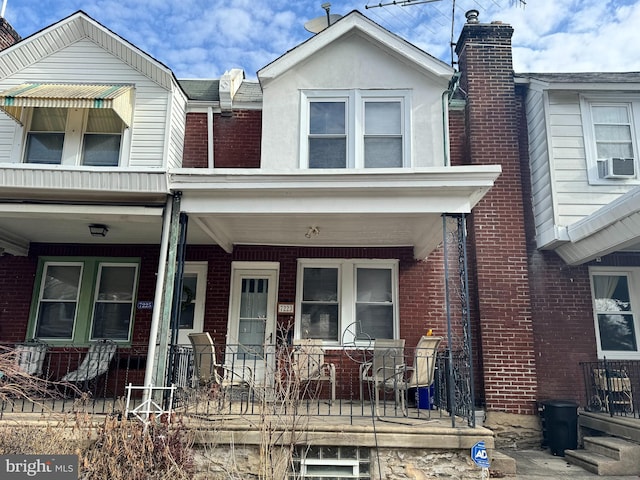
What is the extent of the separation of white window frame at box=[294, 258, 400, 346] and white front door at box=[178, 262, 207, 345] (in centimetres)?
171

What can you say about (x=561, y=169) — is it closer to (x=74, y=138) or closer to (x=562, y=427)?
(x=562, y=427)

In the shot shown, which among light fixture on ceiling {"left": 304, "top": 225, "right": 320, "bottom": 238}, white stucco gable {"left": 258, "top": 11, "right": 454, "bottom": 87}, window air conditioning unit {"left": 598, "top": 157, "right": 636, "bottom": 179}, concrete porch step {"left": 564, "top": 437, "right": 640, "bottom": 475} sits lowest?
concrete porch step {"left": 564, "top": 437, "right": 640, "bottom": 475}

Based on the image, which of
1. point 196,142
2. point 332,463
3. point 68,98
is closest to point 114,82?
point 68,98

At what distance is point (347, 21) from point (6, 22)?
6.83 metres

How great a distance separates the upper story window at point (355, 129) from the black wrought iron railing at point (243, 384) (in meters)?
3.06

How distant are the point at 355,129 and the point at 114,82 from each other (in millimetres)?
4128

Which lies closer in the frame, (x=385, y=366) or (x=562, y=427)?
(x=385, y=366)

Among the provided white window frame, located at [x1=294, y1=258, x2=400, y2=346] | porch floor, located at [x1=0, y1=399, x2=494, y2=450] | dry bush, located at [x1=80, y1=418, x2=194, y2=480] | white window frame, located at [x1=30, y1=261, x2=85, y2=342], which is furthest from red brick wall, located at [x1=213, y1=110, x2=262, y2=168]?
dry bush, located at [x1=80, y1=418, x2=194, y2=480]

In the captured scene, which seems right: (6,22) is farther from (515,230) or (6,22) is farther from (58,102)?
(515,230)

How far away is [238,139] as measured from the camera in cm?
926

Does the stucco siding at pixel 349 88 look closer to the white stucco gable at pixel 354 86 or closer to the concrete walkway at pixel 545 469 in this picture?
the white stucco gable at pixel 354 86

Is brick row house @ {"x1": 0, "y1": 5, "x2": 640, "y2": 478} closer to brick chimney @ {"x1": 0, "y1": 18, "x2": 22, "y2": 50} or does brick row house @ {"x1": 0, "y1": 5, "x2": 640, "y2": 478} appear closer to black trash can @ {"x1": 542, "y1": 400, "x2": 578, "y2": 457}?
black trash can @ {"x1": 542, "y1": 400, "x2": 578, "y2": 457}

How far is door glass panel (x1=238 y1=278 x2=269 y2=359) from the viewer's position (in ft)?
28.5

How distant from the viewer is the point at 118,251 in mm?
8969
